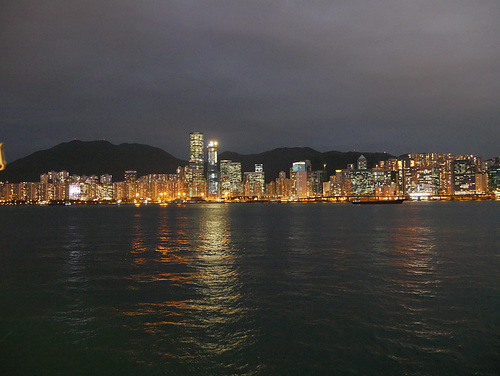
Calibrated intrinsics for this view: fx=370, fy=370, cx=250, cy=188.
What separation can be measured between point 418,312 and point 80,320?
14.6m

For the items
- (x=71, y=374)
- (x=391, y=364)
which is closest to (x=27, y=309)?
(x=71, y=374)

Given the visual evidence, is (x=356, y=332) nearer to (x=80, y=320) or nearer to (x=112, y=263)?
(x=80, y=320)

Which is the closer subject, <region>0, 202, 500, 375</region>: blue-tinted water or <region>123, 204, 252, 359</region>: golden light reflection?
<region>0, 202, 500, 375</region>: blue-tinted water

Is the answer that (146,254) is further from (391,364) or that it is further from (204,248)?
(391,364)

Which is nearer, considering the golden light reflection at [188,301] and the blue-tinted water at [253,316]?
the blue-tinted water at [253,316]

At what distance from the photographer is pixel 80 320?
1584 centimetres

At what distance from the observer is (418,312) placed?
639 inches

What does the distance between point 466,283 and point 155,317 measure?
694 inches

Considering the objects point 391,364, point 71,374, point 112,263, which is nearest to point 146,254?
point 112,263

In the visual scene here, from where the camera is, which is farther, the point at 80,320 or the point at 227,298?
the point at 227,298

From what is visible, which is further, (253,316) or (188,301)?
(188,301)

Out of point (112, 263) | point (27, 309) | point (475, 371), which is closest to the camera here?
point (475, 371)

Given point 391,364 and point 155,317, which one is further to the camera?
point 155,317

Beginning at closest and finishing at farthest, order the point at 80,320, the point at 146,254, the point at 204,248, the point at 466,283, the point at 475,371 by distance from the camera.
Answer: the point at 475,371 → the point at 80,320 → the point at 466,283 → the point at 146,254 → the point at 204,248
